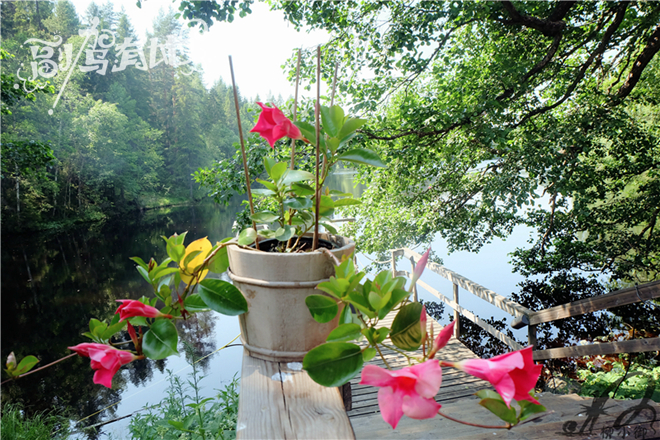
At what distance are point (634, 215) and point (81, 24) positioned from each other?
780 inches

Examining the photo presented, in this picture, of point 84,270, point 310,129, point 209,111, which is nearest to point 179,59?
point 209,111

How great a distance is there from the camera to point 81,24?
609 inches

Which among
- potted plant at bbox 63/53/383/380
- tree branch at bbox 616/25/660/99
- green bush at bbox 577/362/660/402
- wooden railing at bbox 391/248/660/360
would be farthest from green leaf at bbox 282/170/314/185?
tree branch at bbox 616/25/660/99

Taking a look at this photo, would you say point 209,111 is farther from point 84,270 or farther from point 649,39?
point 649,39

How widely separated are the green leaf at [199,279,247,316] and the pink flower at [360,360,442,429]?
0.84 ft

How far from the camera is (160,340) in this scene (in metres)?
0.42

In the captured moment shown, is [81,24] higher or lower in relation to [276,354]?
higher

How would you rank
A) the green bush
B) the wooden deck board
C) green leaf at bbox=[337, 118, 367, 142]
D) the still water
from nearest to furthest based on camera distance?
the wooden deck board, green leaf at bbox=[337, 118, 367, 142], the green bush, the still water

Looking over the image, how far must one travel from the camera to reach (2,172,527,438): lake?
17.3 feet

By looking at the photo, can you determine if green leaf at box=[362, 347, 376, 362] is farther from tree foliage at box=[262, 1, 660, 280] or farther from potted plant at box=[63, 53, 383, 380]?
tree foliage at box=[262, 1, 660, 280]

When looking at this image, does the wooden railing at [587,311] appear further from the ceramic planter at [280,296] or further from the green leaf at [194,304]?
the green leaf at [194,304]

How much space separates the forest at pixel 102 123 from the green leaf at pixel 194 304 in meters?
6.57

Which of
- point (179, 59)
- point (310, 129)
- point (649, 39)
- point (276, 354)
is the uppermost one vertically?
point (179, 59)

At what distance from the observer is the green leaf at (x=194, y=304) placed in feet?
1.53
